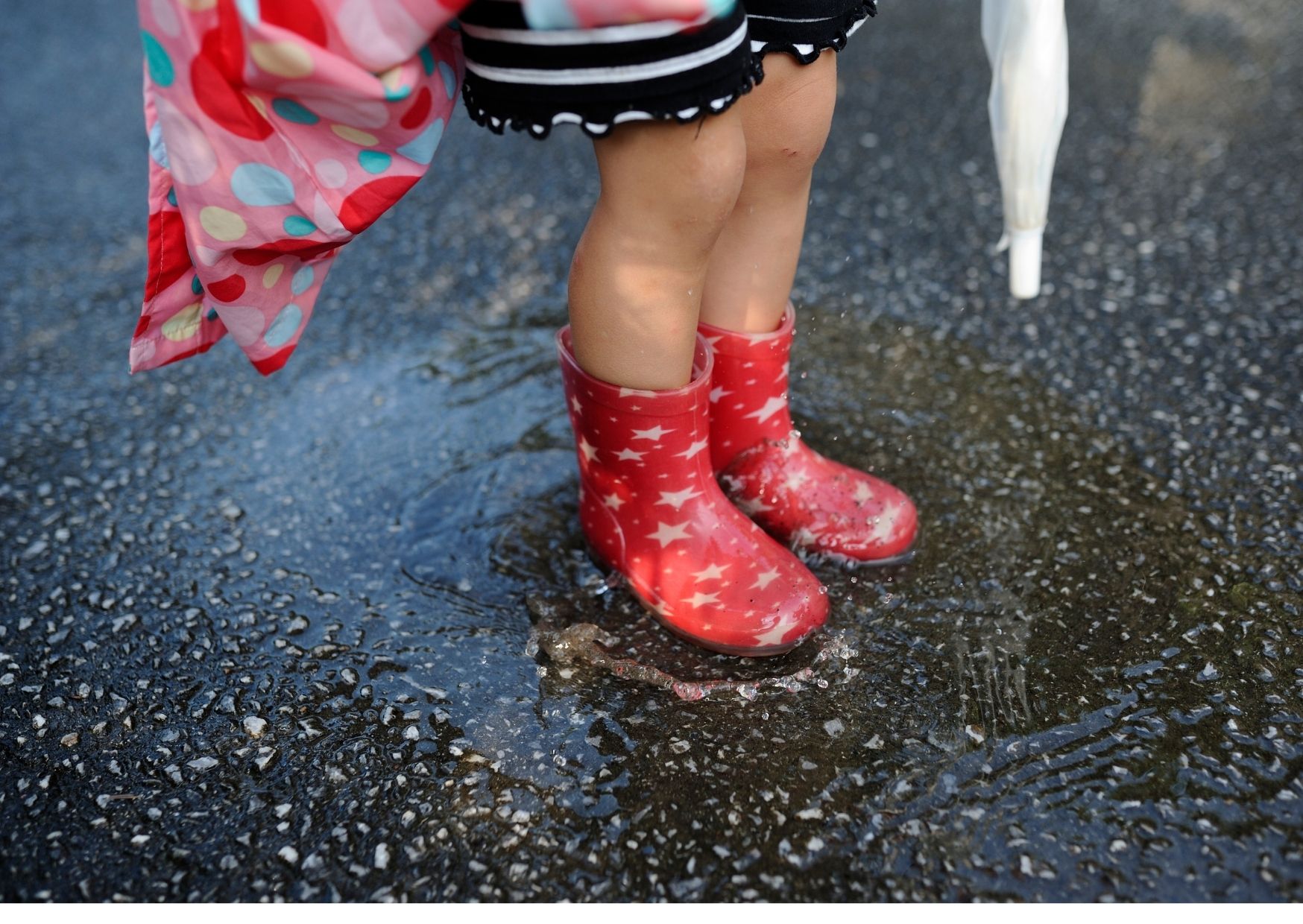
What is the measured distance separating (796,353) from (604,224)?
805 millimetres

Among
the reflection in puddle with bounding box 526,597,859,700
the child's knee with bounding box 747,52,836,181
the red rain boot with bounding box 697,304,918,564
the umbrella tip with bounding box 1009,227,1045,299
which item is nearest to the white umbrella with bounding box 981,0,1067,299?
the umbrella tip with bounding box 1009,227,1045,299

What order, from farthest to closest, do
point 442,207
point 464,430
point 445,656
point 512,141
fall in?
point 512,141, point 442,207, point 464,430, point 445,656

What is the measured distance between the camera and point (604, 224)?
1118mm

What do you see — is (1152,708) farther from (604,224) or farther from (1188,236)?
(1188,236)

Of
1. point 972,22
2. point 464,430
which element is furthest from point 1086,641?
point 972,22

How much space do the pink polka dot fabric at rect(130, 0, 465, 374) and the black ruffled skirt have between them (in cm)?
5

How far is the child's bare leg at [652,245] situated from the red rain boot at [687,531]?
0.04m

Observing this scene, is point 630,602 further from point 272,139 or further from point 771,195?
point 272,139

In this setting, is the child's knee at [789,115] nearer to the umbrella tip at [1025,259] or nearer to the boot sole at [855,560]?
the umbrella tip at [1025,259]

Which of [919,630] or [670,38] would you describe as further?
[919,630]

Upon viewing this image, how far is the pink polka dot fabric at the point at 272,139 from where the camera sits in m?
0.91

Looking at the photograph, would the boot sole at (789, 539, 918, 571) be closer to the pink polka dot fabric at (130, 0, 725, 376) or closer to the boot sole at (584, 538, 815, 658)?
the boot sole at (584, 538, 815, 658)

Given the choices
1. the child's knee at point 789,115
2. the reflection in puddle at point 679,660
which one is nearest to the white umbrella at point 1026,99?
the child's knee at point 789,115

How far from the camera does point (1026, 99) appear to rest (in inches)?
47.3
